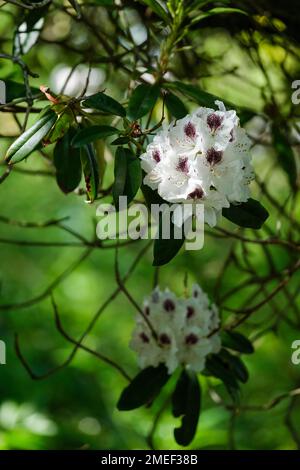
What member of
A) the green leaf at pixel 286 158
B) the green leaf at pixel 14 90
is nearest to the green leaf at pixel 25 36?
the green leaf at pixel 14 90

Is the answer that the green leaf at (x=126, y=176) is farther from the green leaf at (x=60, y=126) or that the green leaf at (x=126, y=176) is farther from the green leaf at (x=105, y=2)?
the green leaf at (x=105, y=2)

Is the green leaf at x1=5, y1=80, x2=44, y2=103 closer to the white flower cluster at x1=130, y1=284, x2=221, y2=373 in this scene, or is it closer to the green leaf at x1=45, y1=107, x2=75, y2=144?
the green leaf at x1=45, y1=107, x2=75, y2=144

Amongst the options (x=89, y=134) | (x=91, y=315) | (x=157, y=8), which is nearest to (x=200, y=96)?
(x=157, y=8)

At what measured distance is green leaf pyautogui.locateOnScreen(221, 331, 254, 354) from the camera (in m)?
1.58

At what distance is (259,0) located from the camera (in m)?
1.71

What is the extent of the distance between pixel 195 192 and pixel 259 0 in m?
0.82

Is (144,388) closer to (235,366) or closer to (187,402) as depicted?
(187,402)

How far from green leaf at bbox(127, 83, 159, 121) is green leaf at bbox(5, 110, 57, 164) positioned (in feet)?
0.46

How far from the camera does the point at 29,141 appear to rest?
1.13 meters

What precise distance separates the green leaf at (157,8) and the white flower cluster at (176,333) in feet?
1.81

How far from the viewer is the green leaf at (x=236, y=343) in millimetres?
1584
